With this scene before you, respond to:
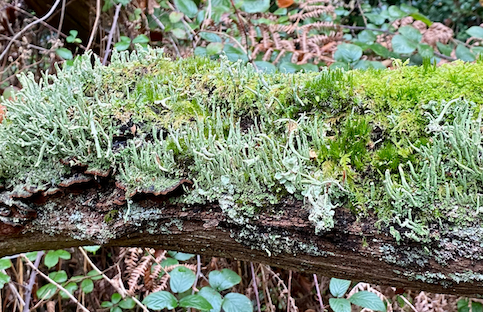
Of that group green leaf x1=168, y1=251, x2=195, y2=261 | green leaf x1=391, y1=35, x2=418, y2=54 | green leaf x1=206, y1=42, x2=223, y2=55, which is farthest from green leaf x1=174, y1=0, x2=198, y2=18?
green leaf x1=168, y1=251, x2=195, y2=261

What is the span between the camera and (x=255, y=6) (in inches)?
99.4

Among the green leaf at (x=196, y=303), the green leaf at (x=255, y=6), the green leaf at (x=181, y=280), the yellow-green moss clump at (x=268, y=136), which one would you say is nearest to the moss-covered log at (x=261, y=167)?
the yellow-green moss clump at (x=268, y=136)

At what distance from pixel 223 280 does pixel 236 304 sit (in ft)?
0.45

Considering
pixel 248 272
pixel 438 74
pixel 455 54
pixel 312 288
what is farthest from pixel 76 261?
pixel 455 54

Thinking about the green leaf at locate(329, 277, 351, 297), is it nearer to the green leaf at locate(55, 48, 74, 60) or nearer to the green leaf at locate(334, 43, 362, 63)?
the green leaf at locate(334, 43, 362, 63)

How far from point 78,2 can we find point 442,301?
3.89m

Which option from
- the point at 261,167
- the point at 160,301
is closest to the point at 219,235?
the point at 261,167

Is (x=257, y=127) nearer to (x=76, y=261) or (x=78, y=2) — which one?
(x=76, y=261)

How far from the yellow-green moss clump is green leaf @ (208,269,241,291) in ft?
2.90

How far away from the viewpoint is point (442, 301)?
2.23m

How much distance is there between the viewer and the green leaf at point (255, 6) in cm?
250

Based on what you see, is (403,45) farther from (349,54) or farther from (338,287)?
(338,287)

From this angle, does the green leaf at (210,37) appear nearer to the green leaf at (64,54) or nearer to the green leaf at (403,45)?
the green leaf at (64,54)

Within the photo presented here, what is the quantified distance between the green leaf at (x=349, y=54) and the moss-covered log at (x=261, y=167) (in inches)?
55.3
